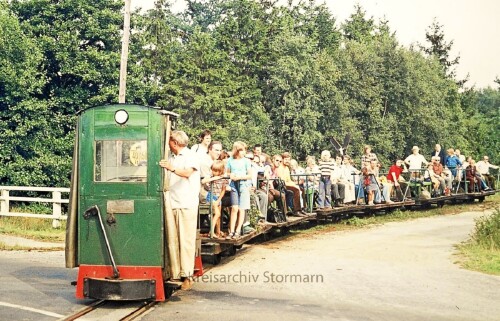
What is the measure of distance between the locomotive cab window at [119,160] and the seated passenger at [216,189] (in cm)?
319

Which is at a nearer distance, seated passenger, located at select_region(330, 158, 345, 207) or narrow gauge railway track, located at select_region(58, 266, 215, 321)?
narrow gauge railway track, located at select_region(58, 266, 215, 321)

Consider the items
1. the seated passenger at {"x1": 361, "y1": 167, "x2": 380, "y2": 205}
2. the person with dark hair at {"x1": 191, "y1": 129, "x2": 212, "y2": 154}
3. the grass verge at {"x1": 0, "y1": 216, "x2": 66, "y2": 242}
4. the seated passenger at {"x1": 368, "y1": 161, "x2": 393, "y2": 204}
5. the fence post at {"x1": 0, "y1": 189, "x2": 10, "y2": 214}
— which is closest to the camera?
the person with dark hair at {"x1": 191, "y1": 129, "x2": 212, "y2": 154}

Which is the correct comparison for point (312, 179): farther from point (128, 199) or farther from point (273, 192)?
point (128, 199)

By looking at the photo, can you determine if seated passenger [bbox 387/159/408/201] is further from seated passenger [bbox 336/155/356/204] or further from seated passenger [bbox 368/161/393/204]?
seated passenger [bbox 336/155/356/204]

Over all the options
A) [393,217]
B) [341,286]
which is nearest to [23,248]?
[341,286]

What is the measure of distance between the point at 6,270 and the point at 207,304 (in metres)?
4.82

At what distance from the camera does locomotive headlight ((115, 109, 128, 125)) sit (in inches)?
391

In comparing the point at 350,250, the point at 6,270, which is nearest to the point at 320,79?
the point at 350,250

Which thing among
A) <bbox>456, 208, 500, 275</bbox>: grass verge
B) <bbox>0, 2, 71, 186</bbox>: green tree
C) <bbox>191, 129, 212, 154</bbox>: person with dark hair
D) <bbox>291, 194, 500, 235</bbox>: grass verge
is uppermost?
<bbox>0, 2, 71, 186</bbox>: green tree

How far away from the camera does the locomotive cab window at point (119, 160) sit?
997 centimetres

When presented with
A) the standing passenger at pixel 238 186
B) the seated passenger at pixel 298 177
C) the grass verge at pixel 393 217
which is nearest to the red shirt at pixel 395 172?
the grass verge at pixel 393 217

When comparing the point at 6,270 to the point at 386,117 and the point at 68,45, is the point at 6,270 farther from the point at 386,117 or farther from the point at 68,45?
the point at 386,117

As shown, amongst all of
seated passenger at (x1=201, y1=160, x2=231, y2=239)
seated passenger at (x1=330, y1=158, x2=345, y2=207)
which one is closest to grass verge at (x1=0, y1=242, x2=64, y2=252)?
seated passenger at (x1=201, y1=160, x2=231, y2=239)

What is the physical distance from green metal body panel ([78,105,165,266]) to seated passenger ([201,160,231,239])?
3209mm
